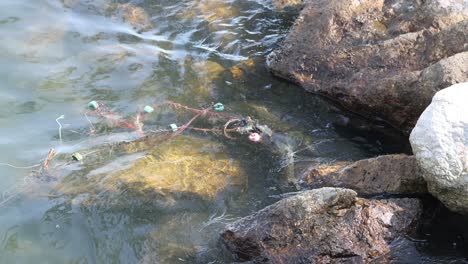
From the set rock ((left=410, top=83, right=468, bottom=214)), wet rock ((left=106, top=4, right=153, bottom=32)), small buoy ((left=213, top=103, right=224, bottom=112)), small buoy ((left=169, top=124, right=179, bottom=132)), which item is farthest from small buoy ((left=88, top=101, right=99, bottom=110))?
rock ((left=410, top=83, right=468, bottom=214))

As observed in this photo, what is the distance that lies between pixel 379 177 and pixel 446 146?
85cm

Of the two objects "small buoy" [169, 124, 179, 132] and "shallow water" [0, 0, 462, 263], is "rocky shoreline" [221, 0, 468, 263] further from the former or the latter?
"small buoy" [169, 124, 179, 132]

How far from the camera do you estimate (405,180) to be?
445 centimetres

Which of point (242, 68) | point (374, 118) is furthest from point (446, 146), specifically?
point (242, 68)

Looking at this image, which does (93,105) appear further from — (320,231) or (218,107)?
(320,231)

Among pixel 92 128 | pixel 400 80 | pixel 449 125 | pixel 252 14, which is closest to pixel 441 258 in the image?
pixel 449 125

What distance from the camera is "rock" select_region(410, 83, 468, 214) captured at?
150 inches

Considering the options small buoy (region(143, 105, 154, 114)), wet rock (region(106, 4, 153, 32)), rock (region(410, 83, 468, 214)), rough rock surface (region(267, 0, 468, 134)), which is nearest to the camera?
rock (region(410, 83, 468, 214))

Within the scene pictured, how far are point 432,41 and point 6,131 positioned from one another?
16.2ft

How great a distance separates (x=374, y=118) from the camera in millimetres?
5777

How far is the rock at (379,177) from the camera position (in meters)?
4.45

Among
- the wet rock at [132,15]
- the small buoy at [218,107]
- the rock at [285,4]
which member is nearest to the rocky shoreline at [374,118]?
the small buoy at [218,107]

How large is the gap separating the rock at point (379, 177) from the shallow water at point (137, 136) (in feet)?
1.49

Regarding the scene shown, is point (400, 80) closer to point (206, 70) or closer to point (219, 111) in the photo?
point (219, 111)
